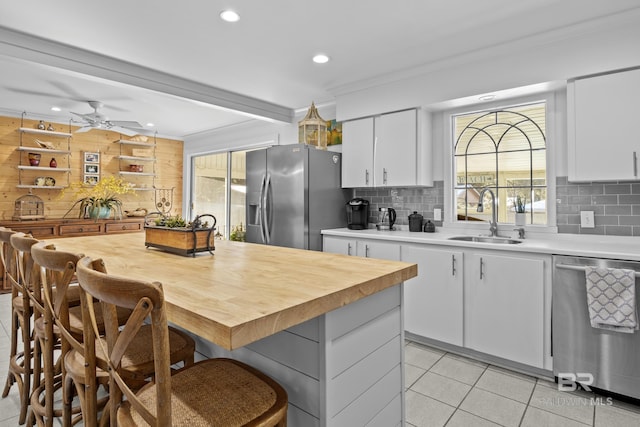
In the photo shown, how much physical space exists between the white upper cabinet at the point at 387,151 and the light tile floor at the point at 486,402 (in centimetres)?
175

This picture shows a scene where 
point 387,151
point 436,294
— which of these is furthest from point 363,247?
point 387,151

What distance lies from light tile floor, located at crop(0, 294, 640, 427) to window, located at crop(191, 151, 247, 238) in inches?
147

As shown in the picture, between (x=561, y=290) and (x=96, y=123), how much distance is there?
505 centimetres

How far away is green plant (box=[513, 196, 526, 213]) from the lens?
312 centimetres

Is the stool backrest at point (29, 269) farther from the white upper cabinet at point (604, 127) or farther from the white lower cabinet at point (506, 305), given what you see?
the white upper cabinet at point (604, 127)

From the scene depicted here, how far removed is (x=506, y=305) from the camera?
256cm

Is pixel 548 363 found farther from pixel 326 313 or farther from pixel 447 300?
pixel 326 313

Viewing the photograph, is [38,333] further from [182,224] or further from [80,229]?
[80,229]

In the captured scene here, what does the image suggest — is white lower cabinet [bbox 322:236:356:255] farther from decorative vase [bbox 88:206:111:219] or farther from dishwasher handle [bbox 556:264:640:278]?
decorative vase [bbox 88:206:111:219]

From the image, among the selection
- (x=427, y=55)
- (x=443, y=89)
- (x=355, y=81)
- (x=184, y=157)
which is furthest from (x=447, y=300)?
(x=184, y=157)

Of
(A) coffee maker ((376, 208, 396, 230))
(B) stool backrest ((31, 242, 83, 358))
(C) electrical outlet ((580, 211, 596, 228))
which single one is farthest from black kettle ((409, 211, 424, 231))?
(B) stool backrest ((31, 242, 83, 358))

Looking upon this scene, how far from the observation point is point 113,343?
98cm

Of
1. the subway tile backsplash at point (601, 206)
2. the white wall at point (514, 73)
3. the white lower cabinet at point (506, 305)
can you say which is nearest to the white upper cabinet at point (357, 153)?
the white wall at point (514, 73)

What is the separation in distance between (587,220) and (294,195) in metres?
2.61
